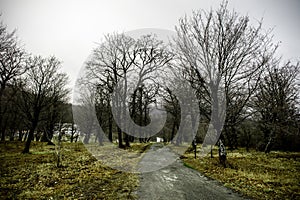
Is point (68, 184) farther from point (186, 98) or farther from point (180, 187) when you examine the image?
point (186, 98)

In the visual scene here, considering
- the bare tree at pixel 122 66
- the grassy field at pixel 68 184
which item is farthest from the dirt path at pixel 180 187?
the bare tree at pixel 122 66

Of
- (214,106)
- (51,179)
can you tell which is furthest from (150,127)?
(51,179)

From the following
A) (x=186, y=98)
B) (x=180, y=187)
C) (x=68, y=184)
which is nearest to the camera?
(x=180, y=187)

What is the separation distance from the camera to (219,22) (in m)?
13.2

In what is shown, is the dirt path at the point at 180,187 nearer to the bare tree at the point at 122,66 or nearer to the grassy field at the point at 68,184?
the grassy field at the point at 68,184

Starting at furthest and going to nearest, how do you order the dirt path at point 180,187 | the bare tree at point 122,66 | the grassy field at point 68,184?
the bare tree at point 122,66, the grassy field at point 68,184, the dirt path at point 180,187

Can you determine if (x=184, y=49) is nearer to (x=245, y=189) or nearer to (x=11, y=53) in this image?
(x=245, y=189)

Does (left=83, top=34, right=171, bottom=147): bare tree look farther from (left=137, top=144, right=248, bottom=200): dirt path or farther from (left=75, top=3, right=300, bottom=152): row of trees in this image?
(left=137, top=144, right=248, bottom=200): dirt path

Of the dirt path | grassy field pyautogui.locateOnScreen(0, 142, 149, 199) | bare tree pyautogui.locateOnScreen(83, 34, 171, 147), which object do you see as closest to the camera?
the dirt path

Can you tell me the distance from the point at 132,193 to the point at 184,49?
10.3m

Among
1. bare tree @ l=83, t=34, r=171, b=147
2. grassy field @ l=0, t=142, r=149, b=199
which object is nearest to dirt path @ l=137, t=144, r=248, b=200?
grassy field @ l=0, t=142, r=149, b=199

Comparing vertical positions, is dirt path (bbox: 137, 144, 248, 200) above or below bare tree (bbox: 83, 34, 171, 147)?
below

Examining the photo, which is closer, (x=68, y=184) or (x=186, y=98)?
(x=68, y=184)

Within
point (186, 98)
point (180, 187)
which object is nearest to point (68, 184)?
point (180, 187)
